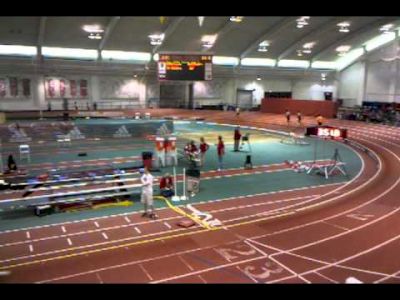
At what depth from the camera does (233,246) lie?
1080 cm

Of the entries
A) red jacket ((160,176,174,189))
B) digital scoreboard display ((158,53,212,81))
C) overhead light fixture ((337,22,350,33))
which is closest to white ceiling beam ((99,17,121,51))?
digital scoreboard display ((158,53,212,81))

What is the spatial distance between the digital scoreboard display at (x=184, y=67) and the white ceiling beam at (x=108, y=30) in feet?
39.1

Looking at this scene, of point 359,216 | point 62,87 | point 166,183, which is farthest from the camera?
point 62,87

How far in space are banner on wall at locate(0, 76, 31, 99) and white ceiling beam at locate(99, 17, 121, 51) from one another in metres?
10.5

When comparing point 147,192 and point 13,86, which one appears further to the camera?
point 13,86

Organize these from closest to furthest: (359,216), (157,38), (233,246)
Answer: (233,246) < (359,216) < (157,38)

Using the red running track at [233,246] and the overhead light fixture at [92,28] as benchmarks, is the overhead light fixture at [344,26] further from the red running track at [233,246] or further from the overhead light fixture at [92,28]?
the red running track at [233,246]

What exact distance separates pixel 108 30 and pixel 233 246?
38120 millimetres

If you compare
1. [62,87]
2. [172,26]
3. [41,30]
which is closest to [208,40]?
[172,26]

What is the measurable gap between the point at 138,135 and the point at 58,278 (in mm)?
24546

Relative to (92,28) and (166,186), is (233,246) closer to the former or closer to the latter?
(166,186)

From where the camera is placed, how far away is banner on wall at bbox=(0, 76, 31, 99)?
45906 mm

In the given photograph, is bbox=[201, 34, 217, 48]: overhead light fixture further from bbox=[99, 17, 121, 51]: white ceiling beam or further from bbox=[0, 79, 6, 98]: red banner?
bbox=[0, 79, 6, 98]: red banner
